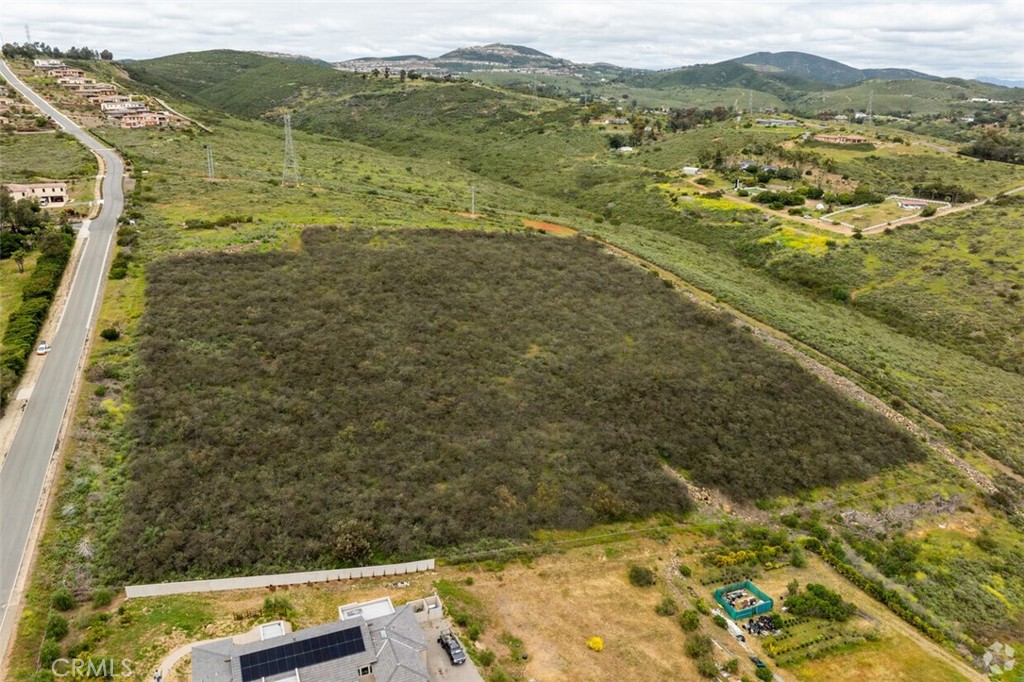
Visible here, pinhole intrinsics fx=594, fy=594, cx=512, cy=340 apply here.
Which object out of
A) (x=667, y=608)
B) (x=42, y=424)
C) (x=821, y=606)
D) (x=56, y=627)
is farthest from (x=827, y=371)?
(x=42, y=424)

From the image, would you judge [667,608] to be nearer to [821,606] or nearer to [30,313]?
[821,606]

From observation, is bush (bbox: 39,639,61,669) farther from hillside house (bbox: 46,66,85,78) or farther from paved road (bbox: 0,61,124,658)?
hillside house (bbox: 46,66,85,78)

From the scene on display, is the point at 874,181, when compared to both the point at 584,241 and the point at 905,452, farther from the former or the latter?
the point at 905,452

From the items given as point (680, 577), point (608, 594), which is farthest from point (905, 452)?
point (608, 594)

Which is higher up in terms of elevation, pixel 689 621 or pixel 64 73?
pixel 64 73

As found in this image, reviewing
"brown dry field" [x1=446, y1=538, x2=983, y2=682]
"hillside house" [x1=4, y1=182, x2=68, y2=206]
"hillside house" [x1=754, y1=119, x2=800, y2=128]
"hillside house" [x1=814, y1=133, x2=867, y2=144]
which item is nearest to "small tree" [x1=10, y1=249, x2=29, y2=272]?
"hillside house" [x1=4, y1=182, x2=68, y2=206]

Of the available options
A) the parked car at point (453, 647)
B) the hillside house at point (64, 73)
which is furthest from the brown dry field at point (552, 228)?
the hillside house at point (64, 73)
